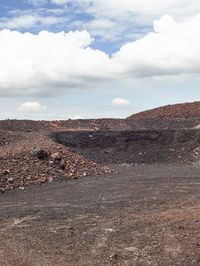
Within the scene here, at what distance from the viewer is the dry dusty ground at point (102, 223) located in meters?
8.53

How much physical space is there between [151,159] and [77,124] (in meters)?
9.73

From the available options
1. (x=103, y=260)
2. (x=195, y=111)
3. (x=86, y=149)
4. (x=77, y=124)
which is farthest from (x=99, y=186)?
(x=195, y=111)

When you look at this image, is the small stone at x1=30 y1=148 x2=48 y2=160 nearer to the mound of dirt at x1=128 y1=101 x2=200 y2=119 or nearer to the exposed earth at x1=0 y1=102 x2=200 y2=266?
the exposed earth at x1=0 y1=102 x2=200 y2=266

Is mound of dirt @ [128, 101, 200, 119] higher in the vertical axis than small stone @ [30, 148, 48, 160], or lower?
higher

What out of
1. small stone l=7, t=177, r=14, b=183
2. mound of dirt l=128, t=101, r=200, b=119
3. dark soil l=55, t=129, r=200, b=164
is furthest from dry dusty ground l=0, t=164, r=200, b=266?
mound of dirt l=128, t=101, r=200, b=119

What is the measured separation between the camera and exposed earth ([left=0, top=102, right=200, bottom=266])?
8.83 meters

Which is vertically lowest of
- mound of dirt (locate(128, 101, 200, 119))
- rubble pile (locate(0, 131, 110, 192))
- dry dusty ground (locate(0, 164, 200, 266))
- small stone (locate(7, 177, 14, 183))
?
dry dusty ground (locate(0, 164, 200, 266))

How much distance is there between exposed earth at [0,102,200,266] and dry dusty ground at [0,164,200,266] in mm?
19

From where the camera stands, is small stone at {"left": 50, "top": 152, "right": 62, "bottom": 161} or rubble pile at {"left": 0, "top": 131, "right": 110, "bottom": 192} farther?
small stone at {"left": 50, "top": 152, "right": 62, "bottom": 161}

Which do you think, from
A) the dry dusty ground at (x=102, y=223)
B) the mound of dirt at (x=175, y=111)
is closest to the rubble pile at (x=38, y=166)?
the dry dusty ground at (x=102, y=223)

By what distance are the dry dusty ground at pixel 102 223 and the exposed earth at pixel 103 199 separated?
2cm

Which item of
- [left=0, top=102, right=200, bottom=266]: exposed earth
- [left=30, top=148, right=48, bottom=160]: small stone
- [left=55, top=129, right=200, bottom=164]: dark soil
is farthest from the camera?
[left=55, top=129, right=200, bottom=164]: dark soil

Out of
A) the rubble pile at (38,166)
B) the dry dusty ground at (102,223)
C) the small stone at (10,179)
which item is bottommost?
the dry dusty ground at (102,223)

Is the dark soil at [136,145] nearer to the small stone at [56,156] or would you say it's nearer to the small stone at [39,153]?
→ the small stone at [56,156]
